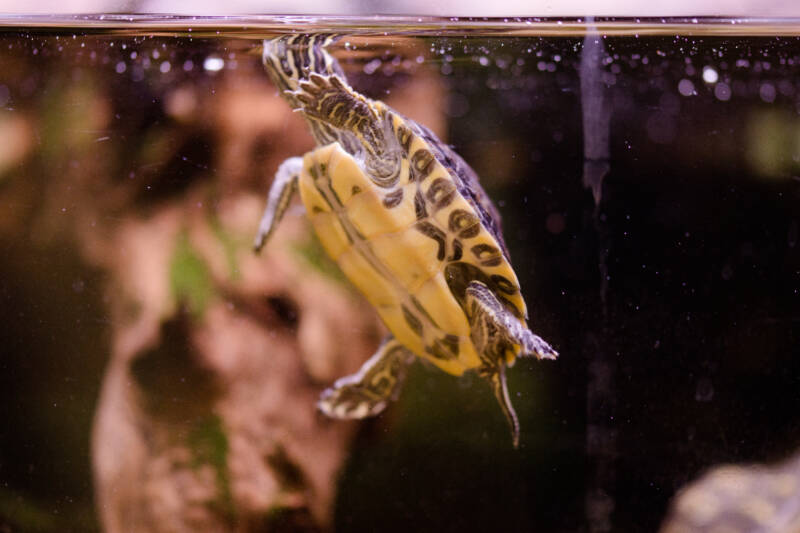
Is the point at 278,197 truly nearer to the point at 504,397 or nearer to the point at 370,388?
the point at 370,388

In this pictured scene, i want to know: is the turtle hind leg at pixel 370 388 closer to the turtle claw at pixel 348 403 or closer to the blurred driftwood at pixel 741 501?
the turtle claw at pixel 348 403

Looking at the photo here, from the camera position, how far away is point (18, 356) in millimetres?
1204

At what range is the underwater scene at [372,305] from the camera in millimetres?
1174

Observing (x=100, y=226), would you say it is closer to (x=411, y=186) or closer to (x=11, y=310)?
(x=11, y=310)

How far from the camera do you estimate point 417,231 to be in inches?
38.5

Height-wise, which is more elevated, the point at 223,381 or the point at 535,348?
the point at 535,348

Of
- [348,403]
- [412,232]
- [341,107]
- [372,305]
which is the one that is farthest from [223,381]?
[341,107]

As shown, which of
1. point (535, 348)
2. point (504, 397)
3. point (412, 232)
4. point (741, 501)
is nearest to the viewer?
point (535, 348)

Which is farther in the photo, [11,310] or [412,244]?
[11,310]

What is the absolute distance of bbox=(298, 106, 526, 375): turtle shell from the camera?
0.95 meters

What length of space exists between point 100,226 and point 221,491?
0.75 m

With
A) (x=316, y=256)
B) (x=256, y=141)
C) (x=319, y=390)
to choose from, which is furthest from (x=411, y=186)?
(x=319, y=390)

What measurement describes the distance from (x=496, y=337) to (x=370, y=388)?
0.37 metres

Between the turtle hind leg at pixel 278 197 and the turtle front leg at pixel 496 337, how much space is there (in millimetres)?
503
